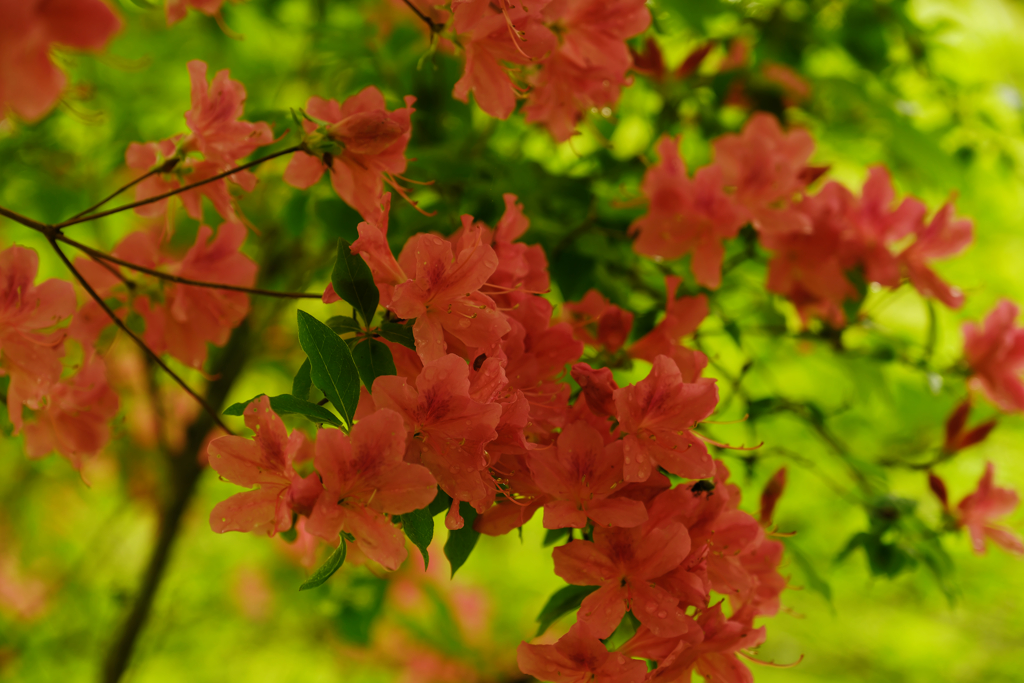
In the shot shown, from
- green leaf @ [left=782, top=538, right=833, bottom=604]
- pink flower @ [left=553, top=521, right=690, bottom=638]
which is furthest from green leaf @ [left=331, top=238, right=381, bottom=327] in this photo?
green leaf @ [left=782, top=538, right=833, bottom=604]

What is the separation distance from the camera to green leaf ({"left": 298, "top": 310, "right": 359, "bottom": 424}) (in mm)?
513

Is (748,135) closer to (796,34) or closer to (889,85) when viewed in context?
(796,34)

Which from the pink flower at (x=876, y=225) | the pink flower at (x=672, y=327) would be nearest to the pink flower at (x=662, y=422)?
the pink flower at (x=672, y=327)

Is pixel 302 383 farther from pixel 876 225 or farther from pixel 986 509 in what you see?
pixel 986 509

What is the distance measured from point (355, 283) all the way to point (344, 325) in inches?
1.5

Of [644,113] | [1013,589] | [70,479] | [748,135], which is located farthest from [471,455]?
[1013,589]

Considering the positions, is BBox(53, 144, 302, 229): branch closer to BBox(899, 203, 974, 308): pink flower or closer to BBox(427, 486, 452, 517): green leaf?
BBox(427, 486, 452, 517): green leaf

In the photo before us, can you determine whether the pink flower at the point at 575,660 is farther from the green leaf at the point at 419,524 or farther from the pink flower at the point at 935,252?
the pink flower at the point at 935,252

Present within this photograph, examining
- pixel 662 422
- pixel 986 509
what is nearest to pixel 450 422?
pixel 662 422

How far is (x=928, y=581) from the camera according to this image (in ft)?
3.81

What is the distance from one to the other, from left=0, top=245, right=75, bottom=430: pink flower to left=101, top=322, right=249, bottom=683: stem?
73 centimetres

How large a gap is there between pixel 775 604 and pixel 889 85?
90 centimetres

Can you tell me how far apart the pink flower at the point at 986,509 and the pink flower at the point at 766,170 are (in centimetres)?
46

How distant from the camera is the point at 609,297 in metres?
0.83
